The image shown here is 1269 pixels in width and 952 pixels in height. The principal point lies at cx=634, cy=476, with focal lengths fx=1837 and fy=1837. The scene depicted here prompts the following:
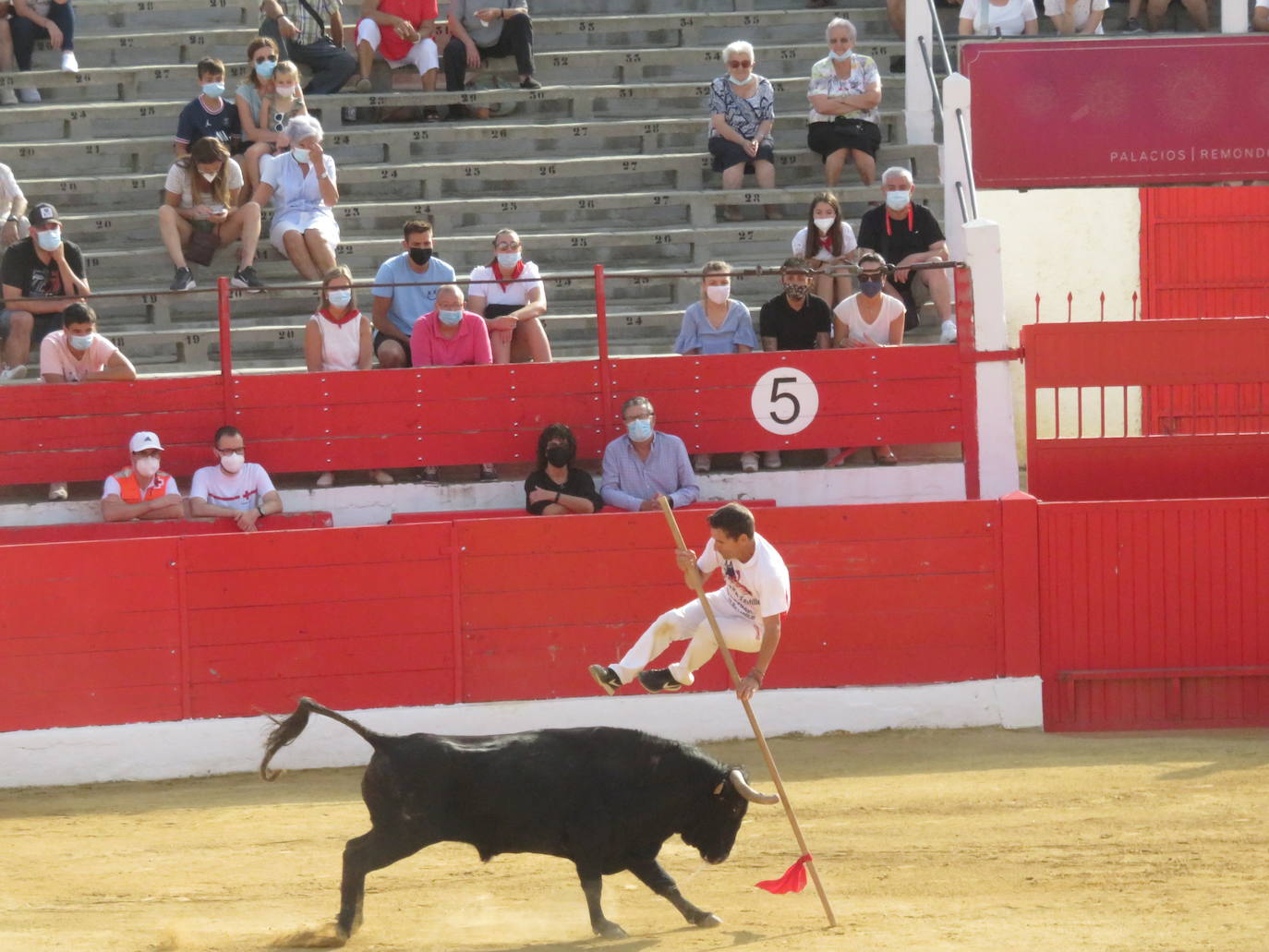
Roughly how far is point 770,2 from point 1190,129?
3794mm

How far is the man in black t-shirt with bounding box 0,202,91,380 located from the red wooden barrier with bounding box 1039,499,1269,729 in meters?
6.24

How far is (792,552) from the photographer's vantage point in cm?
1004

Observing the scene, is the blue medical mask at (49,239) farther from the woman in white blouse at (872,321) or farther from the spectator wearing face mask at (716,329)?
the woman in white blouse at (872,321)

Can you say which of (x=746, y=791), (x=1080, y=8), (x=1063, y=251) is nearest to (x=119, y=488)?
(x=746, y=791)

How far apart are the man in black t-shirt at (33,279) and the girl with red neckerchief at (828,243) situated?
460 centimetres

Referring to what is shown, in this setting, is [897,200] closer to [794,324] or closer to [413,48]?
[794,324]

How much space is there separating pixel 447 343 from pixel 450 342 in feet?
0.07

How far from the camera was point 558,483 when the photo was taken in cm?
1068

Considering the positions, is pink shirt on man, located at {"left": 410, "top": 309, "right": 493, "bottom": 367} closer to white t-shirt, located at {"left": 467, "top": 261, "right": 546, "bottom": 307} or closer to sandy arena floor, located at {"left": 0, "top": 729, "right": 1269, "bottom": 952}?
white t-shirt, located at {"left": 467, "top": 261, "right": 546, "bottom": 307}

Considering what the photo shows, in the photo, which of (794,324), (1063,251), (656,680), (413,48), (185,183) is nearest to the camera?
(656,680)

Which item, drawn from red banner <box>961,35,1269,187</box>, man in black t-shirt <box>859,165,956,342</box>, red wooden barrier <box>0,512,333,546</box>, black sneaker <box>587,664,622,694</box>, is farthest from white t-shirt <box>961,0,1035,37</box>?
black sneaker <box>587,664,622,694</box>

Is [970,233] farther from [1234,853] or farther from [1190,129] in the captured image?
[1234,853]

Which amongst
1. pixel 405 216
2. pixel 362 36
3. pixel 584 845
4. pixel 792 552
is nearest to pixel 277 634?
pixel 792 552

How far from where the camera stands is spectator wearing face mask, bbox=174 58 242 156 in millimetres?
13023
